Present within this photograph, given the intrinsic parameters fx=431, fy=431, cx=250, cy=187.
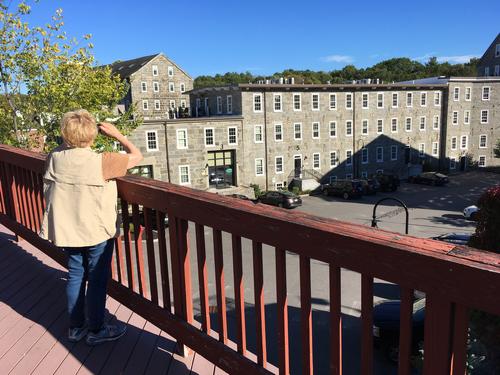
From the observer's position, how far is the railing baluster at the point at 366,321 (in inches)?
67.3

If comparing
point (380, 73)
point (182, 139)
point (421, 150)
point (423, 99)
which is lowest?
point (421, 150)

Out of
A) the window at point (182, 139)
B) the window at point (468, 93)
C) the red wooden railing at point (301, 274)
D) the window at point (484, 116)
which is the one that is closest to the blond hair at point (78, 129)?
the red wooden railing at point (301, 274)

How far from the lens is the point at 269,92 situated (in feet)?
119

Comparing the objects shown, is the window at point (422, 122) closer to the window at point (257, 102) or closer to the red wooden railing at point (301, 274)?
the window at point (257, 102)

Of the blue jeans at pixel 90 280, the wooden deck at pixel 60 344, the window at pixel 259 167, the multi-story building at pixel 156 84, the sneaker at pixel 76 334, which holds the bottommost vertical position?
the window at pixel 259 167

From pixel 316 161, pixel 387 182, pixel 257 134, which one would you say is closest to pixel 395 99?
pixel 387 182

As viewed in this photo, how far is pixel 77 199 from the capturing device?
114 inches

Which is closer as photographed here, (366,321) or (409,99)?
(366,321)

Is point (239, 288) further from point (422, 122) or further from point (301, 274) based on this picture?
point (422, 122)

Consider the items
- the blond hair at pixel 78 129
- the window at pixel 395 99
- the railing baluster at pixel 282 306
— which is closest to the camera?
the railing baluster at pixel 282 306

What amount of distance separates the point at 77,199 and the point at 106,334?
3.37ft

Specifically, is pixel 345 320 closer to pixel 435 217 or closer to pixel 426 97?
pixel 435 217

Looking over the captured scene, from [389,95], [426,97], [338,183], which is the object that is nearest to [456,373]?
[338,183]

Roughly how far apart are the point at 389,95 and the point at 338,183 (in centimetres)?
1217
